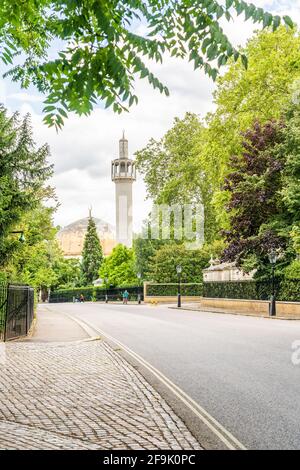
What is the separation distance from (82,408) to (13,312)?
32.7ft

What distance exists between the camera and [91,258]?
105 m

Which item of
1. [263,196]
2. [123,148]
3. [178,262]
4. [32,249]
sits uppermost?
[123,148]

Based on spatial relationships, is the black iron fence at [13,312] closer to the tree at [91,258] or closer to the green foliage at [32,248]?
the green foliage at [32,248]

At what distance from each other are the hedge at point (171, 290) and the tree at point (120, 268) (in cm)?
1168

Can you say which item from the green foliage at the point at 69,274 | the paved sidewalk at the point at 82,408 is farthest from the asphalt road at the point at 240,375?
the green foliage at the point at 69,274

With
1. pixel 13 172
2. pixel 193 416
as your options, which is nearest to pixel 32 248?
pixel 13 172

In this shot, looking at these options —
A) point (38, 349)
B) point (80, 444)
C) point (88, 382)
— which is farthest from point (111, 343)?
point (80, 444)

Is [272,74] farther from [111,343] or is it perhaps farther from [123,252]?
[123,252]

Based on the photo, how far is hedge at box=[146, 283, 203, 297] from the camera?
62906mm

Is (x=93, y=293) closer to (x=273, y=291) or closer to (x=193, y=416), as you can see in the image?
(x=273, y=291)

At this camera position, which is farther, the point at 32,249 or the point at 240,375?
the point at 32,249

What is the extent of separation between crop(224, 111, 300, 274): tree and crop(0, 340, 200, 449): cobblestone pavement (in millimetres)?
21889

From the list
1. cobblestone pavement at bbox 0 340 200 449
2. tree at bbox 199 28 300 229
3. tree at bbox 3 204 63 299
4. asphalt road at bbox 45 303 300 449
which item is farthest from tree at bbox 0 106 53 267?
tree at bbox 199 28 300 229
